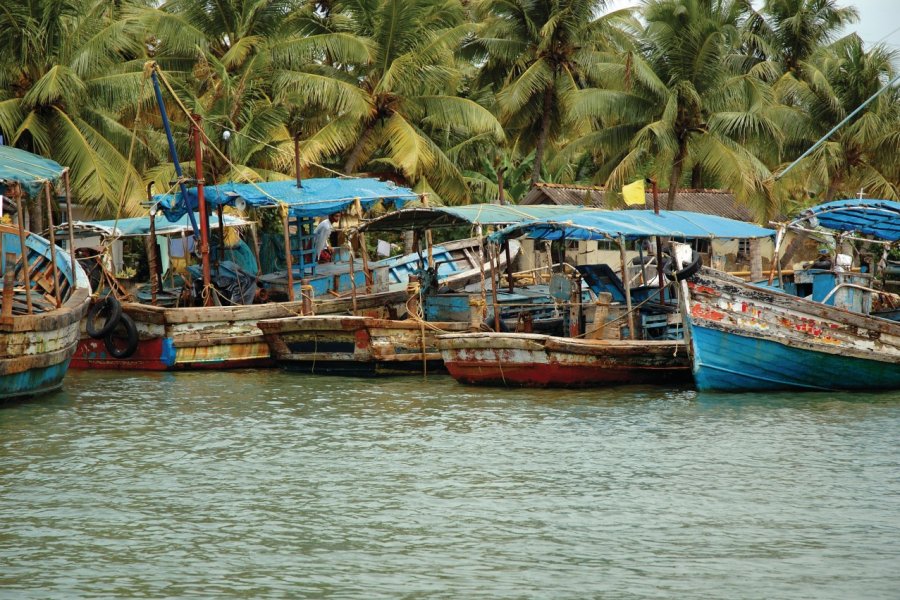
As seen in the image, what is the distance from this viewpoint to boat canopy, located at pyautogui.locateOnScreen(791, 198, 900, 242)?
17.4 m

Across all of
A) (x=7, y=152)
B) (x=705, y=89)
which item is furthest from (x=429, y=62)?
(x=7, y=152)

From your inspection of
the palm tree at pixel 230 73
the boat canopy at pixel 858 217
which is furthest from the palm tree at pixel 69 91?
the boat canopy at pixel 858 217

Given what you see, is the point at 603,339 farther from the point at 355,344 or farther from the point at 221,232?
the point at 221,232

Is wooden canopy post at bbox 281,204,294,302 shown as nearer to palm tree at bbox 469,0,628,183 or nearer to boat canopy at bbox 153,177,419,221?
boat canopy at bbox 153,177,419,221

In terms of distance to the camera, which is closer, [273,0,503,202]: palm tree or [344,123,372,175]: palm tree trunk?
[273,0,503,202]: palm tree

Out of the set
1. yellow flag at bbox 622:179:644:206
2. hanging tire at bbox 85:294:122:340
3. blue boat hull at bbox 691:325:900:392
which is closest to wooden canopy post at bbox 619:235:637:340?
yellow flag at bbox 622:179:644:206

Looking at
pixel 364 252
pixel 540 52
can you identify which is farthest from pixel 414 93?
pixel 364 252

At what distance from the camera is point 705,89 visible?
28.2 metres

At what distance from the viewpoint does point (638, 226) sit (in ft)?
56.7

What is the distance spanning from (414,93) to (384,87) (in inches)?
62.7

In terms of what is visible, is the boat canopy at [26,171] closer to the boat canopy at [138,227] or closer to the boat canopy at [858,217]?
the boat canopy at [138,227]

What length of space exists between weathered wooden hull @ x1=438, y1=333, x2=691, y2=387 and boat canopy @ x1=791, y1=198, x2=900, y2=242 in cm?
311

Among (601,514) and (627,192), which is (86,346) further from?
(601,514)

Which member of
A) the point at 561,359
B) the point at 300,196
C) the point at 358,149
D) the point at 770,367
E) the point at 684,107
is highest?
the point at 684,107
